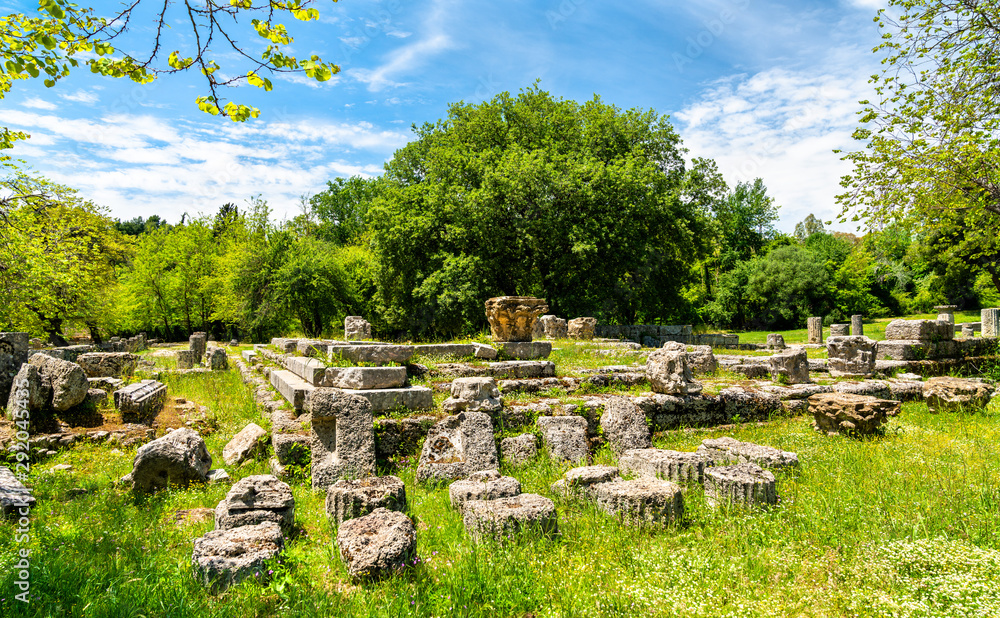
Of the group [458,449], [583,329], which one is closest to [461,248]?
[583,329]

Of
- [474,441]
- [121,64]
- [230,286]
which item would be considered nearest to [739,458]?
[474,441]

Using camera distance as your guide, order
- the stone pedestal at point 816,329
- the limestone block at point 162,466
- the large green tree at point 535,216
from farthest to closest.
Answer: the stone pedestal at point 816,329
the large green tree at point 535,216
the limestone block at point 162,466

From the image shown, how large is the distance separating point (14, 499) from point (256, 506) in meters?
2.44

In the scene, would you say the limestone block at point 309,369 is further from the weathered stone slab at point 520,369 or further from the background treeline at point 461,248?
the background treeline at point 461,248

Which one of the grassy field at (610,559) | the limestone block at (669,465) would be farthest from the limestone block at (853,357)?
the limestone block at (669,465)

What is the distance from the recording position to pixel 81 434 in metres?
7.83

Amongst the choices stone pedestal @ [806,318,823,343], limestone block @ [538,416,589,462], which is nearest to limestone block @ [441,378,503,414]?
limestone block @ [538,416,589,462]

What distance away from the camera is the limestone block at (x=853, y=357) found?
35.3ft

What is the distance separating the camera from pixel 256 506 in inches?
176

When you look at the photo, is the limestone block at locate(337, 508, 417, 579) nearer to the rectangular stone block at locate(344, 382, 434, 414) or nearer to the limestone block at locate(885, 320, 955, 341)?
the rectangular stone block at locate(344, 382, 434, 414)

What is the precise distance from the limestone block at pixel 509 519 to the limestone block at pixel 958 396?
8.24 m

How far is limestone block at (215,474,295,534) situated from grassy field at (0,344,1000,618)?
261 mm

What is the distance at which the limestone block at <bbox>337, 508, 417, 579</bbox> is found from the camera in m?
3.58

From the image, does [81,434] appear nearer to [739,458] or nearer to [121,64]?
[121,64]
